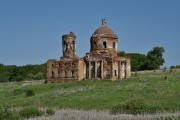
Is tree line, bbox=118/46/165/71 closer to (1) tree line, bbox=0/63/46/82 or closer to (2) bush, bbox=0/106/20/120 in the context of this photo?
(1) tree line, bbox=0/63/46/82

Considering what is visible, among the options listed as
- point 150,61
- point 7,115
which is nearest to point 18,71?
point 150,61

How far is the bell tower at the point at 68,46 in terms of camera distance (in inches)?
2510

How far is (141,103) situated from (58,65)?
A: 42.0 meters

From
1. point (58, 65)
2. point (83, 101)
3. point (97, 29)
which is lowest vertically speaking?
point (83, 101)

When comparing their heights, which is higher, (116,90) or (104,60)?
(104,60)

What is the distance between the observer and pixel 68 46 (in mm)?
63969

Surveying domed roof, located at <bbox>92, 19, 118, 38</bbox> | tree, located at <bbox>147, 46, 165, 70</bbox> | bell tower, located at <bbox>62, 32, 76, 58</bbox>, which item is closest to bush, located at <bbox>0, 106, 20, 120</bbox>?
bell tower, located at <bbox>62, 32, 76, 58</bbox>

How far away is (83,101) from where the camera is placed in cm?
3456

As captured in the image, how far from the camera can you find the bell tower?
63750 millimetres

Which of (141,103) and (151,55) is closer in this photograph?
(141,103)

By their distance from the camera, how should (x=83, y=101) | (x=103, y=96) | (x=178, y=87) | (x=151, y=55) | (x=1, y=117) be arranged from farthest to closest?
(x=151, y=55) → (x=178, y=87) → (x=103, y=96) → (x=83, y=101) → (x=1, y=117)

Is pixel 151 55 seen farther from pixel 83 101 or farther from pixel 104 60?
pixel 83 101

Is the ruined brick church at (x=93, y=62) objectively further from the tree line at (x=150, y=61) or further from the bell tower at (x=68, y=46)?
the tree line at (x=150, y=61)

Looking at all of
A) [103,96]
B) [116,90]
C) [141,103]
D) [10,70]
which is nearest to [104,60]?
[116,90]
